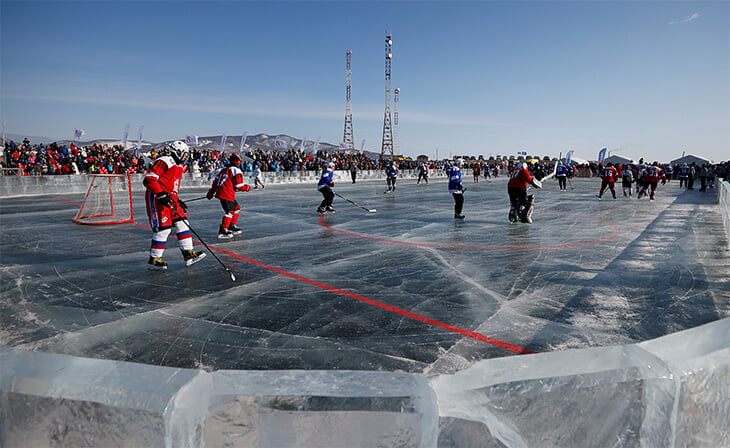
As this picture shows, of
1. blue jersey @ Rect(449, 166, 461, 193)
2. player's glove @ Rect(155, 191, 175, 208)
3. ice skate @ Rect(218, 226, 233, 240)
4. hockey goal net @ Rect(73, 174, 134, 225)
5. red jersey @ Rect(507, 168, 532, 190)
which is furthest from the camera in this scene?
blue jersey @ Rect(449, 166, 461, 193)

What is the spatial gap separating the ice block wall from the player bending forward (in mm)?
10933

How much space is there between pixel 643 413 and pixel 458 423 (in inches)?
25.5

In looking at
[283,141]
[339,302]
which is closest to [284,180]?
[283,141]

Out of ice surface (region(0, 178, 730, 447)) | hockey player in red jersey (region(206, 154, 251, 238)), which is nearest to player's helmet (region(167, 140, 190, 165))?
ice surface (region(0, 178, 730, 447))

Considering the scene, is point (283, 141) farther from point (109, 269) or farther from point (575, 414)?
point (575, 414)

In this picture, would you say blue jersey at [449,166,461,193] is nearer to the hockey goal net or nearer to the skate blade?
the skate blade

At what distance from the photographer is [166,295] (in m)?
5.48

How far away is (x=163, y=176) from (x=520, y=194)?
31.2 ft

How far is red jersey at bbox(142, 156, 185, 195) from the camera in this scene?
6441 mm

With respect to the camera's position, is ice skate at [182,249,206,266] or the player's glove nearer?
the player's glove

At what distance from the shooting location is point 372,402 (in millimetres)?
1156

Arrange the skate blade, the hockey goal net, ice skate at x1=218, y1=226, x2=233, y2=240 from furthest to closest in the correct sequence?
the hockey goal net < ice skate at x1=218, y1=226, x2=233, y2=240 < the skate blade

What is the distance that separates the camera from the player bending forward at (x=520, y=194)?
11.6 m

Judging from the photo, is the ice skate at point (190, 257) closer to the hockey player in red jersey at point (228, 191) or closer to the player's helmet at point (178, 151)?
the player's helmet at point (178, 151)
